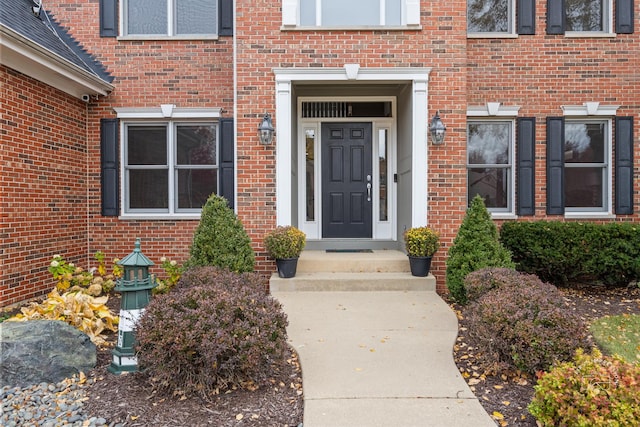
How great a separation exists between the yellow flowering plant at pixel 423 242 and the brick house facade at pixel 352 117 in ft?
1.36

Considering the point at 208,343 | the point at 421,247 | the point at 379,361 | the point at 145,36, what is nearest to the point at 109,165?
the point at 145,36

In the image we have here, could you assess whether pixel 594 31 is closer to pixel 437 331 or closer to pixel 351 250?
pixel 351 250

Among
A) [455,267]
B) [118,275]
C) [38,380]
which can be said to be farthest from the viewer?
[118,275]

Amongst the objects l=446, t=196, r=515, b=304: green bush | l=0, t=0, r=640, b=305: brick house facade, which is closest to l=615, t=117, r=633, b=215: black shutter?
l=0, t=0, r=640, b=305: brick house facade

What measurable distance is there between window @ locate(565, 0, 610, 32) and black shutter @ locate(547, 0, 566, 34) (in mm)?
253

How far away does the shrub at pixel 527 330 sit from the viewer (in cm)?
330

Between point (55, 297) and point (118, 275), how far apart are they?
2212 mm

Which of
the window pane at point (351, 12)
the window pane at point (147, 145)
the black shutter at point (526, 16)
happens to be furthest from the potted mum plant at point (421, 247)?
the window pane at point (147, 145)

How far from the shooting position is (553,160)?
7363 millimetres

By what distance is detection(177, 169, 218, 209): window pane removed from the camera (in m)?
7.47

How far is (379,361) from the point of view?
3.71m

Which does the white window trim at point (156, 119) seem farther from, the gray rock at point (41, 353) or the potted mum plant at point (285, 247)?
the gray rock at point (41, 353)

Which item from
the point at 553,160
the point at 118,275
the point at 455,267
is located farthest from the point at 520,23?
the point at 118,275

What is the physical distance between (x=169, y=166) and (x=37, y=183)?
6.37 ft
